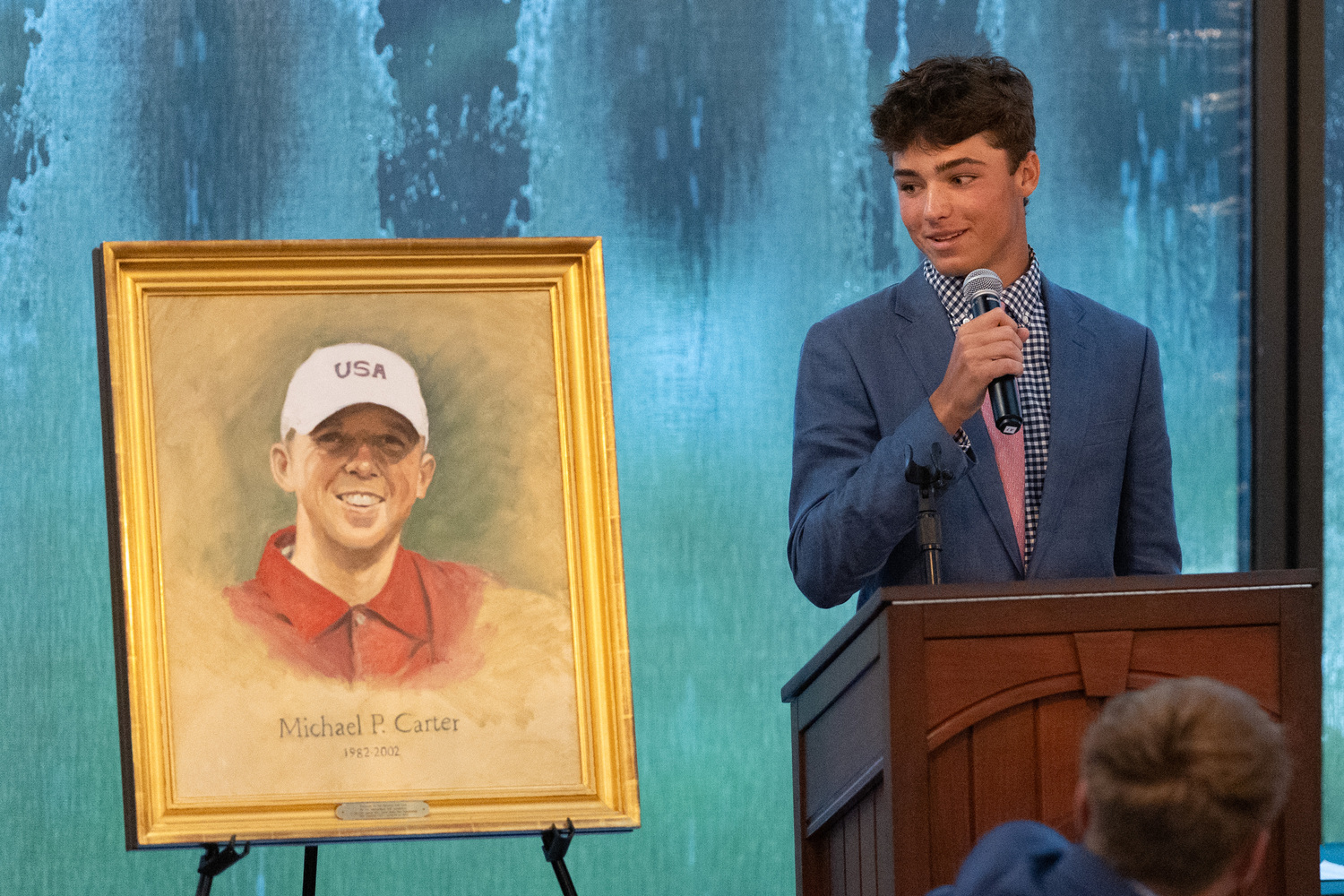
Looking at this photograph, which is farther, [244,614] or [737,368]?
[737,368]

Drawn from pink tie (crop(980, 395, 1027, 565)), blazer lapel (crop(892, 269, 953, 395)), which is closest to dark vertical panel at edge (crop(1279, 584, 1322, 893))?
pink tie (crop(980, 395, 1027, 565))

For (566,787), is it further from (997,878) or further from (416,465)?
(997,878)

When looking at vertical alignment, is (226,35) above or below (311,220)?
above

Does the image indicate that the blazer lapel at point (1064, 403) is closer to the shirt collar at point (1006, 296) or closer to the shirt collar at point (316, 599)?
the shirt collar at point (1006, 296)

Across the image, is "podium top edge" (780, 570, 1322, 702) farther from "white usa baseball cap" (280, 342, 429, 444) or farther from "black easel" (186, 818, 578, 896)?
"white usa baseball cap" (280, 342, 429, 444)

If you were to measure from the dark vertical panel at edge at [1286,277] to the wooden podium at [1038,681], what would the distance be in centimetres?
197

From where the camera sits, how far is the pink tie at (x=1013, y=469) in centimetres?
208

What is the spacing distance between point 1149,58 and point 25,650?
9.20ft

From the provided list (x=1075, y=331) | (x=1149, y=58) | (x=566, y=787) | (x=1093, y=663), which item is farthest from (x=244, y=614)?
(x=1149, y=58)

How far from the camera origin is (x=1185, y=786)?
114 cm

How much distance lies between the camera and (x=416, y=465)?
6.89 ft

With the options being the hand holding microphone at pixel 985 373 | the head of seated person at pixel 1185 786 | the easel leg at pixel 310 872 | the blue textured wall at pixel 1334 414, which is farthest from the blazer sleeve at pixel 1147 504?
the blue textured wall at pixel 1334 414

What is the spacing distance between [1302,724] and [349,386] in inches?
51.8

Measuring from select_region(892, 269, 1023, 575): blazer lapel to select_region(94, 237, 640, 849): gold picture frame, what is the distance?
1.52 feet
